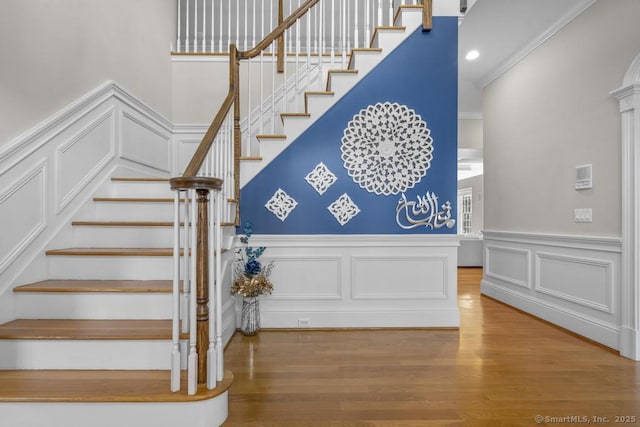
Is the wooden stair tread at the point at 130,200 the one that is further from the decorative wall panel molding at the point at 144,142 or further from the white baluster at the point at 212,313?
the white baluster at the point at 212,313

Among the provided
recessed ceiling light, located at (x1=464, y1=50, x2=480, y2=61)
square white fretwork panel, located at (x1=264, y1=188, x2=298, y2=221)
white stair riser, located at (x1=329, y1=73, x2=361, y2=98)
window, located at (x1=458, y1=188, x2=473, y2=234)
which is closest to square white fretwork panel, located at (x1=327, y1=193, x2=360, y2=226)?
square white fretwork panel, located at (x1=264, y1=188, x2=298, y2=221)

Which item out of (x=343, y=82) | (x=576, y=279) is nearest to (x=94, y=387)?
(x=343, y=82)

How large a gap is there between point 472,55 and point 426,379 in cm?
359

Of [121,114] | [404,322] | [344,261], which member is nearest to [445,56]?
[344,261]

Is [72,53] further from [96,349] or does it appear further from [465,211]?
[465,211]

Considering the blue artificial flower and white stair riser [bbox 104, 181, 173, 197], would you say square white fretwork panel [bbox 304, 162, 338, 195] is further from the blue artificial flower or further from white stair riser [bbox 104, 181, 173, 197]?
white stair riser [bbox 104, 181, 173, 197]

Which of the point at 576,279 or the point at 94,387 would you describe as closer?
the point at 94,387

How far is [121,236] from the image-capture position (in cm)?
252

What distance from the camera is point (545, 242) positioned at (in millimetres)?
3422

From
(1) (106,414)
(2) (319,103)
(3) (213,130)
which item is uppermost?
(2) (319,103)

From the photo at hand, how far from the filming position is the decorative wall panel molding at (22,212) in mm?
1956

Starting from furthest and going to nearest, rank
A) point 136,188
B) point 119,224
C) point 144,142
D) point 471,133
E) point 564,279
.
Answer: point 471,133 < point 144,142 < point 564,279 < point 136,188 < point 119,224

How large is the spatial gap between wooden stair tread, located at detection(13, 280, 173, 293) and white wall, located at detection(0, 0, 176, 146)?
0.87 meters

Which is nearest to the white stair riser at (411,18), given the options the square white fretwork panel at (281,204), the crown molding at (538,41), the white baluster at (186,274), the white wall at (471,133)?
the crown molding at (538,41)
